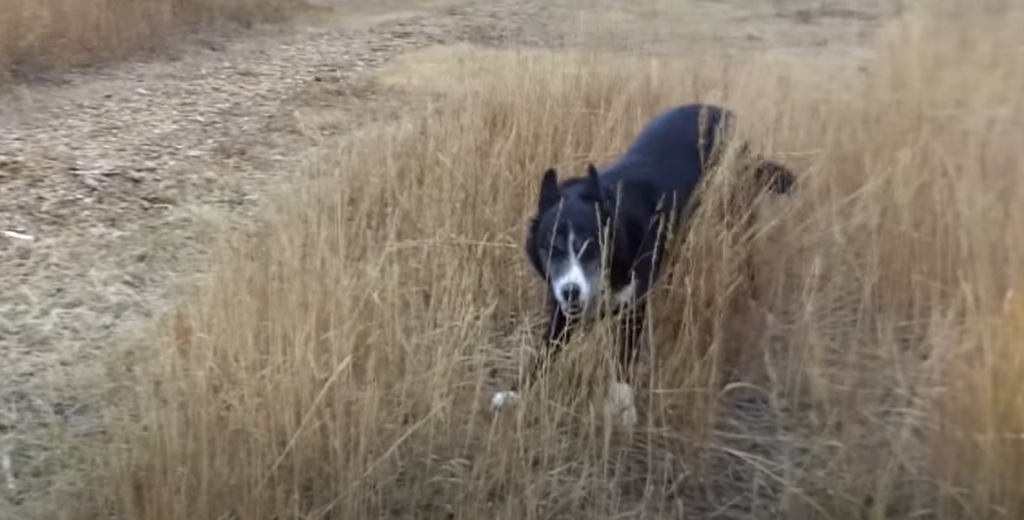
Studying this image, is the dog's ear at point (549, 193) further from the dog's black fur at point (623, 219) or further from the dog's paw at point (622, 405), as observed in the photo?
the dog's paw at point (622, 405)

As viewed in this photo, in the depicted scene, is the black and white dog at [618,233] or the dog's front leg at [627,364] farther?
the black and white dog at [618,233]

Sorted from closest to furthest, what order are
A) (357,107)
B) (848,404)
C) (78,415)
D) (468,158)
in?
1. (848,404)
2. (78,415)
3. (468,158)
4. (357,107)

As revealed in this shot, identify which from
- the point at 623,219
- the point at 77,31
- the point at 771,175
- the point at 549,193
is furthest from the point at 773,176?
the point at 77,31

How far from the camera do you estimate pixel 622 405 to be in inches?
114

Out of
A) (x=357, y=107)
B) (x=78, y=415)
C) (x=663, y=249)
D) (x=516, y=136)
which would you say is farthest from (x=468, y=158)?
(x=357, y=107)

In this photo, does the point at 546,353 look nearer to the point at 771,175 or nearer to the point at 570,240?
the point at 570,240

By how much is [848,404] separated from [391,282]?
122cm

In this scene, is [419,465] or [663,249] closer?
[419,465]

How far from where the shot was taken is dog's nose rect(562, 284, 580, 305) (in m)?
3.06

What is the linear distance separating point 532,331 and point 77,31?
6.23m

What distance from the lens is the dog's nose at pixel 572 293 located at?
3059 millimetres

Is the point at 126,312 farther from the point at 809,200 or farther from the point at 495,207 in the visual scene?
the point at 809,200

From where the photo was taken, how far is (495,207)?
4.14 metres

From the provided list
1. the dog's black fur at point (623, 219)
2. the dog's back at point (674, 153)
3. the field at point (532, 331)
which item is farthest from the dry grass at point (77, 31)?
the dog's black fur at point (623, 219)
